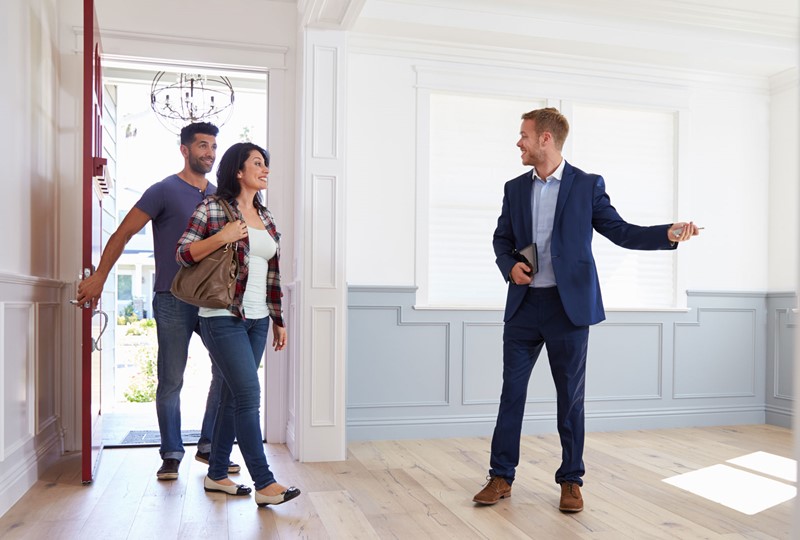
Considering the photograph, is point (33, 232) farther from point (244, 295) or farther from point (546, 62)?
point (546, 62)

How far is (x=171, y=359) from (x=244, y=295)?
801 mm

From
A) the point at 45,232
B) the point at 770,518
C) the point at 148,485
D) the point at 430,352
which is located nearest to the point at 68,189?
the point at 45,232

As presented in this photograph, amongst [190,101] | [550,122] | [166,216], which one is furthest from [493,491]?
[190,101]

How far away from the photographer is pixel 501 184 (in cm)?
464

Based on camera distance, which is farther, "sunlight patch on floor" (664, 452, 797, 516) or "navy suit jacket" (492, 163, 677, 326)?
"sunlight patch on floor" (664, 452, 797, 516)

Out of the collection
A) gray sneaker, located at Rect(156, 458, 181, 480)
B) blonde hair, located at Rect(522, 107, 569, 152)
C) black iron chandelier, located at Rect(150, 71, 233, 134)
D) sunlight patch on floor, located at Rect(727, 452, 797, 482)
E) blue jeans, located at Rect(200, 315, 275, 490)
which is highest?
black iron chandelier, located at Rect(150, 71, 233, 134)

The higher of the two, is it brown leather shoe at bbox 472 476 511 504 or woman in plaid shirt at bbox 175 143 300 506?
woman in plaid shirt at bbox 175 143 300 506

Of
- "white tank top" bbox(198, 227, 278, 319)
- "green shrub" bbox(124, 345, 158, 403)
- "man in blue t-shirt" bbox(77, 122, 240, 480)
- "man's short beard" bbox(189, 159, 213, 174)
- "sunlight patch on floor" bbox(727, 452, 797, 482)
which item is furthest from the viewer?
"green shrub" bbox(124, 345, 158, 403)

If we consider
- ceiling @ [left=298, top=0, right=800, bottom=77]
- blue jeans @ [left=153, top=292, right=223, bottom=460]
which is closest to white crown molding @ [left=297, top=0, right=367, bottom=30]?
ceiling @ [left=298, top=0, right=800, bottom=77]

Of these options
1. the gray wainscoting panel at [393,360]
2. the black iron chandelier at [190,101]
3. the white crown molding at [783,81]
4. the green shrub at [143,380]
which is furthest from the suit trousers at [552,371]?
the green shrub at [143,380]

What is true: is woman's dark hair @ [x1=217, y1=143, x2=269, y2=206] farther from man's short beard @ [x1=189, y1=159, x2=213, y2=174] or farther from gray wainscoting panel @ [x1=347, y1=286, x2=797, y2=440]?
gray wainscoting panel @ [x1=347, y1=286, x2=797, y2=440]

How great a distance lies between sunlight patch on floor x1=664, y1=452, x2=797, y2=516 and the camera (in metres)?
3.01

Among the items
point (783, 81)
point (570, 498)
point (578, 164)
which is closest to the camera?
point (570, 498)

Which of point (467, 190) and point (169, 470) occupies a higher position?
point (467, 190)
